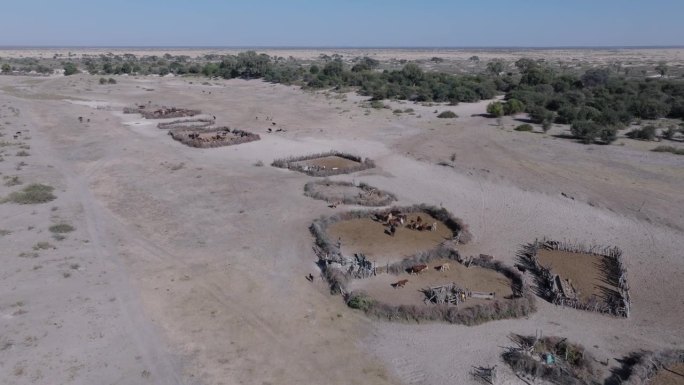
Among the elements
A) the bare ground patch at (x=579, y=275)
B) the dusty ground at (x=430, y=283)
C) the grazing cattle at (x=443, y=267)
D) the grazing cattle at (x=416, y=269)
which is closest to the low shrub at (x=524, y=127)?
the bare ground patch at (x=579, y=275)

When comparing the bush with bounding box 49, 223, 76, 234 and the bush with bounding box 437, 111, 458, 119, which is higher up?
the bush with bounding box 437, 111, 458, 119

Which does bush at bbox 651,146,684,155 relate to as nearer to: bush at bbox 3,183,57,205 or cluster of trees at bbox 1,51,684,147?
cluster of trees at bbox 1,51,684,147

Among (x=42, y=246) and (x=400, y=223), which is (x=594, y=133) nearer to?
(x=400, y=223)

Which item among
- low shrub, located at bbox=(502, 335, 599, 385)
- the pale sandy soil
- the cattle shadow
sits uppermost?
low shrub, located at bbox=(502, 335, 599, 385)

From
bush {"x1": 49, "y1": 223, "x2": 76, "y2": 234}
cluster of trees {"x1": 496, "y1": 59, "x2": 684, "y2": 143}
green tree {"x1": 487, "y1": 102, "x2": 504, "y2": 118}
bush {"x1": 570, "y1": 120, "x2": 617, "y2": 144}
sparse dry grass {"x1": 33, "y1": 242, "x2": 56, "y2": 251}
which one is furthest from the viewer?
green tree {"x1": 487, "y1": 102, "x2": 504, "y2": 118}

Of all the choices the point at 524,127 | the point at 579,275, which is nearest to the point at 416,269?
the point at 579,275

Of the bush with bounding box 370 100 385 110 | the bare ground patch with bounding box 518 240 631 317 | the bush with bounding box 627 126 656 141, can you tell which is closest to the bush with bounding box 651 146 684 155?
the bush with bounding box 627 126 656 141

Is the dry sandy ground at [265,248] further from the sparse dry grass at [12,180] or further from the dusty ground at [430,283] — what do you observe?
the dusty ground at [430,283]
